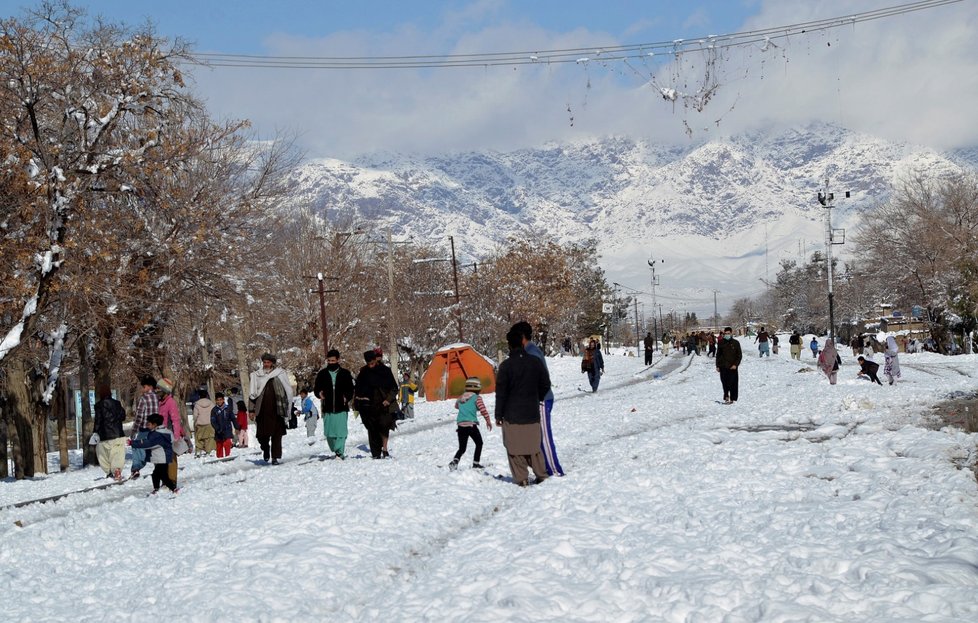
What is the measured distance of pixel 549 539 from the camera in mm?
8438

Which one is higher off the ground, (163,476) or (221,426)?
(221,426)

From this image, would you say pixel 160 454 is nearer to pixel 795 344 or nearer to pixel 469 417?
pixel 469 417

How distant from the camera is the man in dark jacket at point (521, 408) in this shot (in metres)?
11.9

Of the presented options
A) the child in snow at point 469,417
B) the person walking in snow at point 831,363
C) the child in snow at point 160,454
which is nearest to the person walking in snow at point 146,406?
the child in snow at point 160,454

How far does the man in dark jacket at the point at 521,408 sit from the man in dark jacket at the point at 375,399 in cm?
400

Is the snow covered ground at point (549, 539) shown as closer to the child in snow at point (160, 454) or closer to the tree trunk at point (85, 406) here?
the child in snow at point (160, 454)

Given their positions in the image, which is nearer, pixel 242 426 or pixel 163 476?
pixel 163 476

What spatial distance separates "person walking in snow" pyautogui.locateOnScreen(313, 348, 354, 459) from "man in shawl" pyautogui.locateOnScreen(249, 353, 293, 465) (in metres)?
0.86

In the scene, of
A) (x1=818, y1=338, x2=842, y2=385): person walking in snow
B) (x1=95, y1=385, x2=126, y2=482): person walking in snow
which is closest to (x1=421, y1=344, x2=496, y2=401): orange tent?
(x1=818, y1=338, x2=842, y2=385): person walking in snow

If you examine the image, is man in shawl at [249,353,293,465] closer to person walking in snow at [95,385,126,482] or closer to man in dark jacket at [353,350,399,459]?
man in dark jacket at [353,350,399,459]

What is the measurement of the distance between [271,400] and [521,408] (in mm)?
6226

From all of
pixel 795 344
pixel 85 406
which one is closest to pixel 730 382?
pixel 85 406

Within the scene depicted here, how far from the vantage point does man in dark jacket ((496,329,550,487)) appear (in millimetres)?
11938

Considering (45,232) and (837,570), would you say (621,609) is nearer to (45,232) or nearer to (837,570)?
(837,570)
